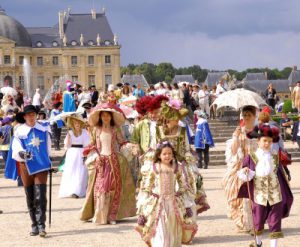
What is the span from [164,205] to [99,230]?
7.38 feet

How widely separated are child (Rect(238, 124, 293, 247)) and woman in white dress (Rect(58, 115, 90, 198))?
586 centimetres

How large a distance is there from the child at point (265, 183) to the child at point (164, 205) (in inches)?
29.7

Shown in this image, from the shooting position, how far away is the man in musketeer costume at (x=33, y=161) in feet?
31.0

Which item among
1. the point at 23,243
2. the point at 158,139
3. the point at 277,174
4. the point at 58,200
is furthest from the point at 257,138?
the point at 58,200

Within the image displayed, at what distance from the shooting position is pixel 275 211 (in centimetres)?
809

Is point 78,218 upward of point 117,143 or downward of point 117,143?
downward

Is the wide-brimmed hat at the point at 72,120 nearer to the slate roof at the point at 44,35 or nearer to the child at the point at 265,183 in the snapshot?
the child at the point at 265,183

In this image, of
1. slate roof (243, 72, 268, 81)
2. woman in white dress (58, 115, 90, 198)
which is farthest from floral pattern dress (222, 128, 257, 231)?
slate roof (243, 72, 268, 81)

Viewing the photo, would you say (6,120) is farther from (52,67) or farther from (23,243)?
(52,67)

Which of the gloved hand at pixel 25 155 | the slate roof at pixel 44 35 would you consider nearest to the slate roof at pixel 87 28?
the slate roof at pixel 44 35

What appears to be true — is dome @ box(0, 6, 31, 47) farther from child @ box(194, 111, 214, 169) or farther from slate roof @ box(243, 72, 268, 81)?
child @ box(194, 111, 214, 169)

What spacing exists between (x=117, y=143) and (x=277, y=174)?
116 inches

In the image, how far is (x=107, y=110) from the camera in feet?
34.0

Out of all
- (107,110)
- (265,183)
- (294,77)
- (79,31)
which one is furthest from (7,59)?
(265,183)
